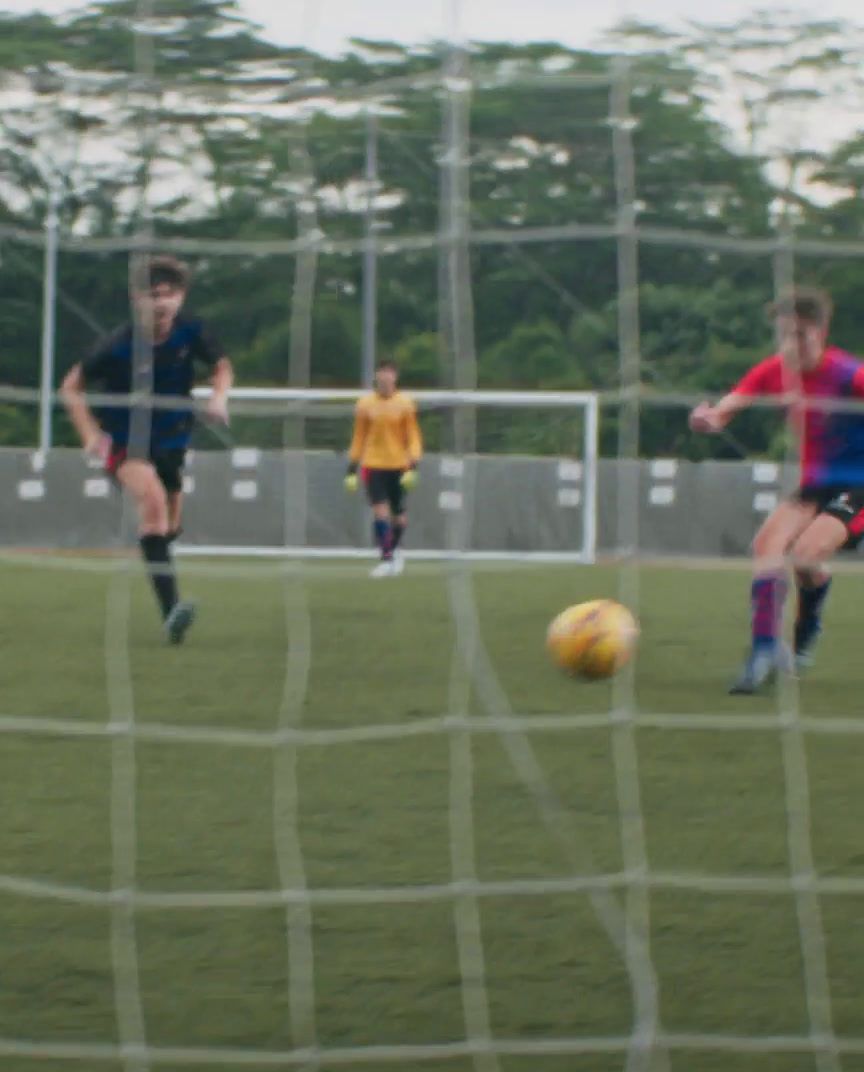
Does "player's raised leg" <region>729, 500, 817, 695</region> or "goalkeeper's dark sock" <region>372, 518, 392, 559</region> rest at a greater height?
"player's raised leg" <region>729, 500, 817, 695</region>

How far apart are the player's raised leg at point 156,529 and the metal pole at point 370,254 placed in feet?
2.97

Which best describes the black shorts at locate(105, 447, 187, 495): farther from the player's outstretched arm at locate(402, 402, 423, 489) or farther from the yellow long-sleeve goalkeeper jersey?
the yellow long-sleeve goalkeeper jersey

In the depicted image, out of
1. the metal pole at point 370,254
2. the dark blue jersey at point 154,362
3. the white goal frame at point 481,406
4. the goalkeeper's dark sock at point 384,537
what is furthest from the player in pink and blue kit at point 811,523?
the white goal frame at point 481,406

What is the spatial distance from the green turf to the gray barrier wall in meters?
8.80

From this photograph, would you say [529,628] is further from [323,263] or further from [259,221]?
[259,221]

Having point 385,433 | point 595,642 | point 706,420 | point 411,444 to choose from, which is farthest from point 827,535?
point 385,433

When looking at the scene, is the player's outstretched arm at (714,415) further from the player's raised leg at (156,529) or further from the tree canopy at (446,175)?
the player's raised leg at (156,529)

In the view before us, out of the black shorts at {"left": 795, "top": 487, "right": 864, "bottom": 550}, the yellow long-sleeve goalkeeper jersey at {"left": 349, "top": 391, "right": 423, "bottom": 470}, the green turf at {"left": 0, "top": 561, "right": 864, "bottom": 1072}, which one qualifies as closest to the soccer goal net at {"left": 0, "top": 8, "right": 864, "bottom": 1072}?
the green turf at {"left": 0, "top": 561, "right": 864, "bottom": 1072}

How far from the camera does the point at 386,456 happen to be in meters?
13.1

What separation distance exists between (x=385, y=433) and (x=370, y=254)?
25.5ft

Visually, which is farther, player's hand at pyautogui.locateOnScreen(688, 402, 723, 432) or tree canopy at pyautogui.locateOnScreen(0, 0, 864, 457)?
player's hand at pyautogui.locateOnScreen(688, 402, 723, 432)

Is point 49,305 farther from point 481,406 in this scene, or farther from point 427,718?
point 481,406

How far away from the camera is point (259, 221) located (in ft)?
17.0

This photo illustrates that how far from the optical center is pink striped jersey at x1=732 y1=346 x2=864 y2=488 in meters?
6.02
